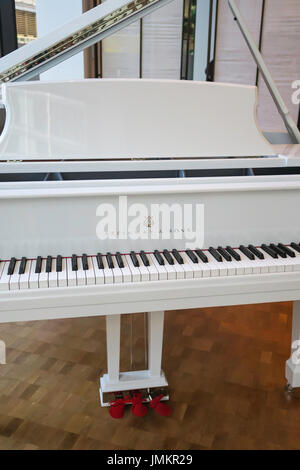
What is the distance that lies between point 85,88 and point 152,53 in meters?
4.38

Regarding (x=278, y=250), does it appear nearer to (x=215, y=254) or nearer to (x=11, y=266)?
(x=215, y=254)

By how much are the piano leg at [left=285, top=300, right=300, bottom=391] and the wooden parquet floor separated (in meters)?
0.09

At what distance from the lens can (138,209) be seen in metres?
1.77

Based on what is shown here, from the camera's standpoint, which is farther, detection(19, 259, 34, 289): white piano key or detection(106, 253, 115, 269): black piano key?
detection(106, 253, 115, 269): black piano key

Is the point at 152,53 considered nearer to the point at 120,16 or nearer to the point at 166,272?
the point at 120,16

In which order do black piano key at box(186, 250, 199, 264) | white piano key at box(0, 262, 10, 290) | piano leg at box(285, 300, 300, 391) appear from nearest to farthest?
white piano key at box(0, 262, 10, 290) < black piano key at box(186, 250, 199, 264) < piano leg at box(285, 300, 300, 391)

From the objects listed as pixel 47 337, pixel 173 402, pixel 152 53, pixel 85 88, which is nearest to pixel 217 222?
pixel 85 88

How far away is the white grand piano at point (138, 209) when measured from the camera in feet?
5.33

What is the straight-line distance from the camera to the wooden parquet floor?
1.96m

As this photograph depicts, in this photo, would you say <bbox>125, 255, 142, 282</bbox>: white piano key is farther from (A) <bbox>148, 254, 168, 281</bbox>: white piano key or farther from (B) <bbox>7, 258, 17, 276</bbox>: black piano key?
(B) <bbox>7, 258, 17, 276</bbox>: black piano key

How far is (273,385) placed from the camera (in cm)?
234

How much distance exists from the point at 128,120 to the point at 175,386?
1.38 m

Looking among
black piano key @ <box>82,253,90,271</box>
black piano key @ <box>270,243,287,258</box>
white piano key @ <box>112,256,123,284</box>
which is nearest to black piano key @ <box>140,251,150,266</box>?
white piano key @ <box>112,256,123,284</box>

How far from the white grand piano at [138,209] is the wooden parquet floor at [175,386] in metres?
0.33
